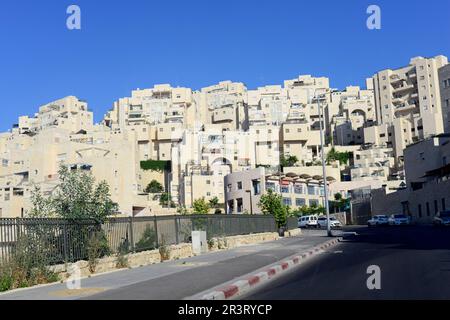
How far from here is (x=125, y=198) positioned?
105000mm

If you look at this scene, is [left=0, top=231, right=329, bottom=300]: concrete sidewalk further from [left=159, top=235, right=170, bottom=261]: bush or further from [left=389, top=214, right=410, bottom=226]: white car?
[left=389, top=214, right=410, bottom=226]: white car

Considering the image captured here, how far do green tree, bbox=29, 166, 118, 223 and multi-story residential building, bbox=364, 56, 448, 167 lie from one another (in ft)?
386

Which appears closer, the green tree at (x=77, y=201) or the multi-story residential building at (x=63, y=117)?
the green tree at (x=77, y=201)

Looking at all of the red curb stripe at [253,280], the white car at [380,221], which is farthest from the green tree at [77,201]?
the white car at [380,221]

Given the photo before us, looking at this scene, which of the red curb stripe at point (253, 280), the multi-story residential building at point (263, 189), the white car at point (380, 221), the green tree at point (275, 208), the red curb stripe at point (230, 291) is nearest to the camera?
the red curb stripe at point (230, 291)

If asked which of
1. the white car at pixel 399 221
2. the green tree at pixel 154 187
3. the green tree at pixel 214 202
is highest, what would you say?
the green tree at pixel 154 187

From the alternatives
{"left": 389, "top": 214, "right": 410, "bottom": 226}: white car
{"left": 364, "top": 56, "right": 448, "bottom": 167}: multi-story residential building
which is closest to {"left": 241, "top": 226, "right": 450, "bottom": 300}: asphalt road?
{"left": 389, "top": 214, "right": 410, "bottom": 226}: white car

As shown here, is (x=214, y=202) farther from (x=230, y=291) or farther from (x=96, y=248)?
(x=230, y=291)

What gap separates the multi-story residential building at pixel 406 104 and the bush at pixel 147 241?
11473cm

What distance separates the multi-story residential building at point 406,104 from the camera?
132 metres

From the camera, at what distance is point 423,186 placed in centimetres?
6669

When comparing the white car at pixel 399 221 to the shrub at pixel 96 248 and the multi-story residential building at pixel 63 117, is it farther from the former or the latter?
the multi-story residential building at pixel 63 117
